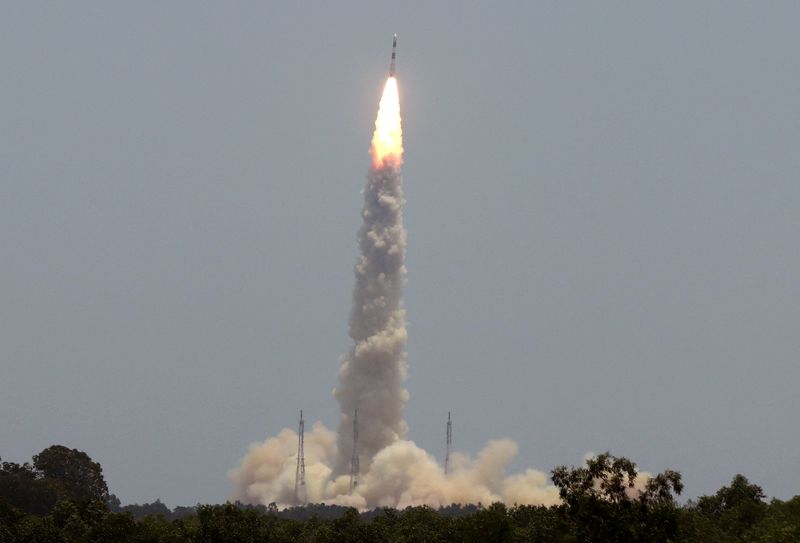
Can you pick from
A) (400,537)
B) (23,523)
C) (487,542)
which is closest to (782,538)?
(487,542)

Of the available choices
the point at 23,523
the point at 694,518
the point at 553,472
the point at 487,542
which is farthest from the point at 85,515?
the point at 553,472

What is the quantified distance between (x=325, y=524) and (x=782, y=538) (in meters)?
69.9

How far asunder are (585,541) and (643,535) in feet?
14.3

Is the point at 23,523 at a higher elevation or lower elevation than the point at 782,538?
higher

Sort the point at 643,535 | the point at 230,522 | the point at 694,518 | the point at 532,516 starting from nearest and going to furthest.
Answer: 1. the point at 643,535
2. the point at 230,522
3. the point at 694,518
4. the point at 532,516

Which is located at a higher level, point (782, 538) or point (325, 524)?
point (325, 524)

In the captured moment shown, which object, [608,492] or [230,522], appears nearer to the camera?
[608,492]

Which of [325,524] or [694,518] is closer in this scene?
[694,518]

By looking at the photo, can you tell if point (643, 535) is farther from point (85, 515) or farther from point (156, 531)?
point (85, 515)

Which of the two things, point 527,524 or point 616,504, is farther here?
point 527,524

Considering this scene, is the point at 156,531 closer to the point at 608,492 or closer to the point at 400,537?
the point at 400,537

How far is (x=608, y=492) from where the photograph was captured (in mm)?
129875

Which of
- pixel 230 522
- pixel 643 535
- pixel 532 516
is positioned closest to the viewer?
pixel 643 535

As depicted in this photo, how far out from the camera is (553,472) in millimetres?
130250
